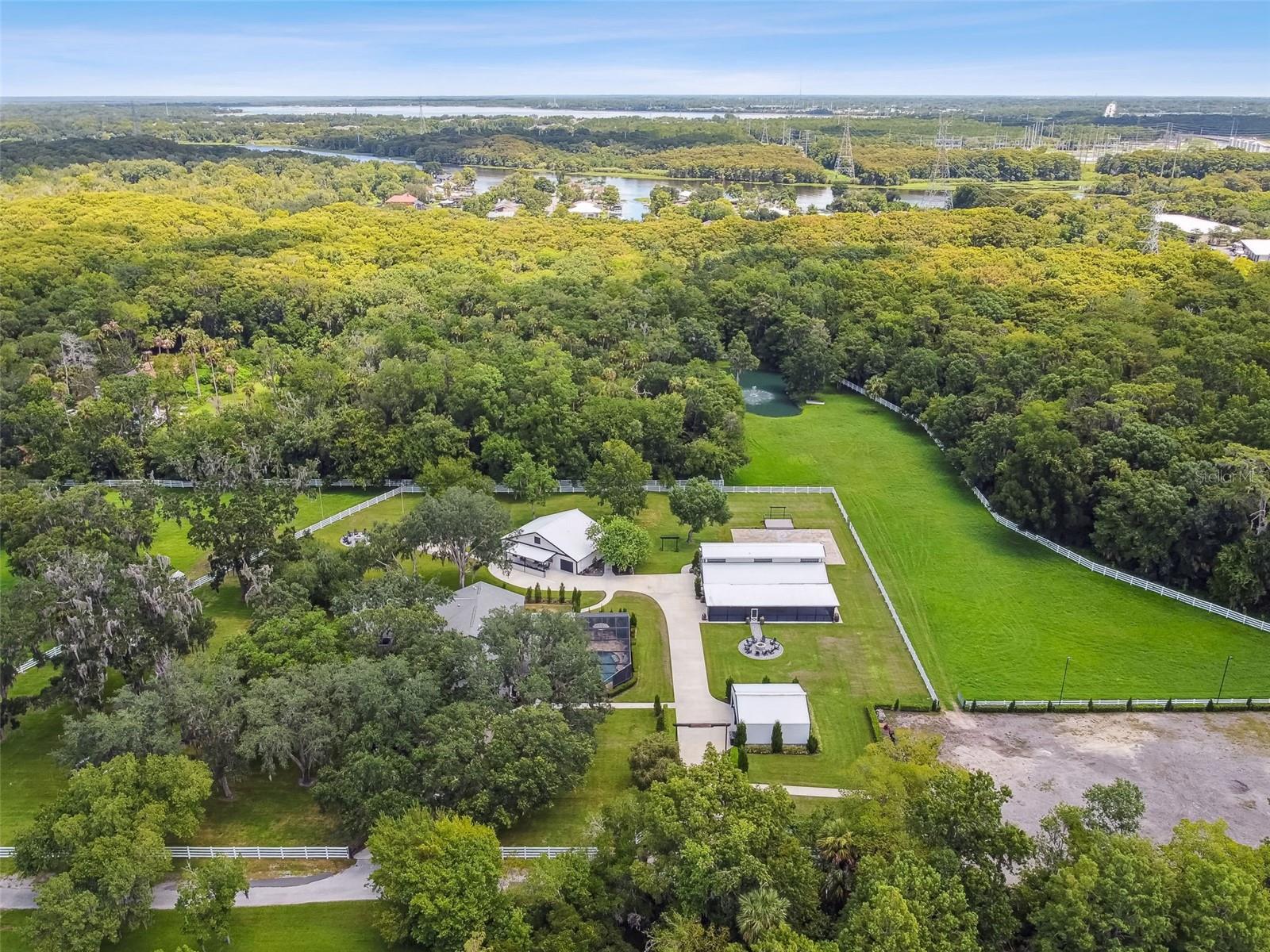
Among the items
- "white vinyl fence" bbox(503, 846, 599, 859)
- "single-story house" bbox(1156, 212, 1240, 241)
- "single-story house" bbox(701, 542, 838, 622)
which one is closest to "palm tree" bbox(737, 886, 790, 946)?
"white vinyl fence" bbox(503, 846, 599, 859)

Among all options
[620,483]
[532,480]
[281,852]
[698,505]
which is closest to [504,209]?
[532,480]

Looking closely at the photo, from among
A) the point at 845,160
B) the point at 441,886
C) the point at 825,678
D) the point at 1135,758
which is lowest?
the point at 825,678

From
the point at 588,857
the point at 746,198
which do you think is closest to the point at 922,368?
the point at 588,857

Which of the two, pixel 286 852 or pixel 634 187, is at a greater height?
pixel 634 187

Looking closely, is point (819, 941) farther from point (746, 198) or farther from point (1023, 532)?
point (746, 198)

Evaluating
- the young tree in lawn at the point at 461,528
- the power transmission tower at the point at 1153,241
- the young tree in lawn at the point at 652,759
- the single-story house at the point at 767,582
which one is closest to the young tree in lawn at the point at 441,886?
the young tree in lawn at the point at 652,759

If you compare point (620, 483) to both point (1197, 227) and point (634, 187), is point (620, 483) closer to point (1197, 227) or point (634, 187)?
point (1197, 227)
